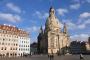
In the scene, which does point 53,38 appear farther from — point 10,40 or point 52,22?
point 10,40

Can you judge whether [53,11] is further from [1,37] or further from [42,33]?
[1,37]

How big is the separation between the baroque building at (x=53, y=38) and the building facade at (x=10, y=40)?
55.4 meters

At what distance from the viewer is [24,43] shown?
122 m

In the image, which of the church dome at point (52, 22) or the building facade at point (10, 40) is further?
the church dome at point (52, 22)

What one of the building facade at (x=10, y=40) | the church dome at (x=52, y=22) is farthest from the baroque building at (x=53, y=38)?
the building facade at (x=10, y=40)

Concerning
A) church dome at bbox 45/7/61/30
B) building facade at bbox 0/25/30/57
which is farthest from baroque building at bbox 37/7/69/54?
building facade at bbox 0/25/30/57

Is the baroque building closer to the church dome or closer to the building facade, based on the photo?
the church dome

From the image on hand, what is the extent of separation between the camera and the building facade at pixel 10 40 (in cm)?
10238

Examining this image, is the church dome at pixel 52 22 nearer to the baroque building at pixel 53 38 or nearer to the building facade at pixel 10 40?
the baroque building at pixel 53 38

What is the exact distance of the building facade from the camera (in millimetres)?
102375

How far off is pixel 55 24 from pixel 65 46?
19.4 meters

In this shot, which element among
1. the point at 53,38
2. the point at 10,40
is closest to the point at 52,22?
the point at 53,38

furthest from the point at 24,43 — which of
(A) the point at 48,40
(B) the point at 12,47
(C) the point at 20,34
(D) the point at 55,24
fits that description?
(D) the point at 55,24

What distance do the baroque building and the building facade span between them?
55436 millimetres
